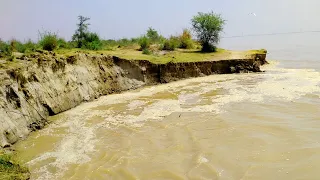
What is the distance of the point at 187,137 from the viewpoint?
7.30 m

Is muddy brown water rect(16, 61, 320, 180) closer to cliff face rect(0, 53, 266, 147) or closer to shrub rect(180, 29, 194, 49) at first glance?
cliff face rect(0, 53, 266, 147)

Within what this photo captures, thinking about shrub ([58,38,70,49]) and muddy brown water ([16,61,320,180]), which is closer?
muddy brown water ([16,61,320,180])

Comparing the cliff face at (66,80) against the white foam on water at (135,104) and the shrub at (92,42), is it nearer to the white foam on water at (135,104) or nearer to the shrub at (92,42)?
the white foam on water at (135,104)

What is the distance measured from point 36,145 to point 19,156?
692mm

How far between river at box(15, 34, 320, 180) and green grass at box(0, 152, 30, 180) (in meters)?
0.23

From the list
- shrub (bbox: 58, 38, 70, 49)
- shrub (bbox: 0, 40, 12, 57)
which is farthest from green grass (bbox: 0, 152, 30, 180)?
shrub (bbox: 58, 38, 70, 49)

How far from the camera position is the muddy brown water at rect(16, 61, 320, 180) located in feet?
18.5

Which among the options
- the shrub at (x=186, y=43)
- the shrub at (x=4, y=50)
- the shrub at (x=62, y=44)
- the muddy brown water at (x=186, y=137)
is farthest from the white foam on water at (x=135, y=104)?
the shrub at (x=186, y=43)

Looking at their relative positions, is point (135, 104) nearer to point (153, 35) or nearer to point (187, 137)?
point (187, 137)

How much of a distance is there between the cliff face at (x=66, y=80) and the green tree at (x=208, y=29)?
7.88ft

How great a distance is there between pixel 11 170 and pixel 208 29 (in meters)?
14.7

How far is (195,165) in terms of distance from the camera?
226 inches

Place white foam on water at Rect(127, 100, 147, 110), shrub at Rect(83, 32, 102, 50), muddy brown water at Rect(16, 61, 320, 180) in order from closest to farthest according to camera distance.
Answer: muddy brown water at Rect(16, 61, 320, 180)
white foam on water at Rect(127, 100, 147, 110)
shrub at Rect(83, 32, 102, 50)

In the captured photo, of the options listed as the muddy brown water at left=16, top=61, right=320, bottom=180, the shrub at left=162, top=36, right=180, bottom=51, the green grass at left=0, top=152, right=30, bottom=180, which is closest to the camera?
the green grass at left=0, top=152, right=30, bottom=180
